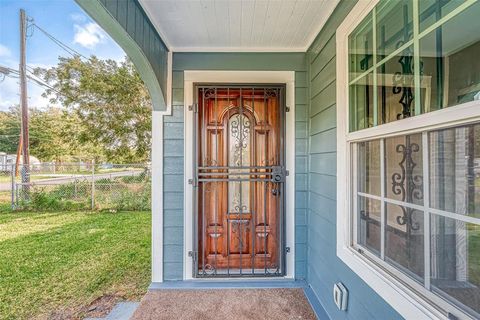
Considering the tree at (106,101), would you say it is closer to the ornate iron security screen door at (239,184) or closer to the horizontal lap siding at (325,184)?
the ornate iron security screen door at (239,184)

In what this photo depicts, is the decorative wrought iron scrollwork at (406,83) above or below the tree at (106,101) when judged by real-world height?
below

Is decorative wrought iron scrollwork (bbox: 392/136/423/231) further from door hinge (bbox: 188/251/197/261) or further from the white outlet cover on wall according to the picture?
door hinge (bbox: 188/251/197/261)

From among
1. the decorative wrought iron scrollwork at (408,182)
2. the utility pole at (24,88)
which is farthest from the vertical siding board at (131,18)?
the utility pole at (24,88)

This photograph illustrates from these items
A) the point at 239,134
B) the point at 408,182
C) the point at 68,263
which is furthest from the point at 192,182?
the point at 68,263

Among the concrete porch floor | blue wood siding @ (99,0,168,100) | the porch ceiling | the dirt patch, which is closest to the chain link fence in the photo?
the dirt patch

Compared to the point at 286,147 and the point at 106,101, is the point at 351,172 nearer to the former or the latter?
the point at 286,147

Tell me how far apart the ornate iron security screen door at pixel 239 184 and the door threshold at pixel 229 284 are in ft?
0.26

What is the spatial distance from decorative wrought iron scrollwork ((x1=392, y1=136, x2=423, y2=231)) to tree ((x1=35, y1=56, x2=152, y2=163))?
6331 millimetres

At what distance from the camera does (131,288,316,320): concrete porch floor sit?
189cm

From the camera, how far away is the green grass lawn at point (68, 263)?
2.27 m

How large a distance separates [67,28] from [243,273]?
23.8 ft

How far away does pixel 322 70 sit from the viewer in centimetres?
200

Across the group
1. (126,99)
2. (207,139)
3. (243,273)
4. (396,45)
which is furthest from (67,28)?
(396,45)

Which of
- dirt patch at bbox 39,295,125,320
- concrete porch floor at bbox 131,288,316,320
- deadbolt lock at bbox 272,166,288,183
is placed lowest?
dirt patch at bbox 39,295,125,320
